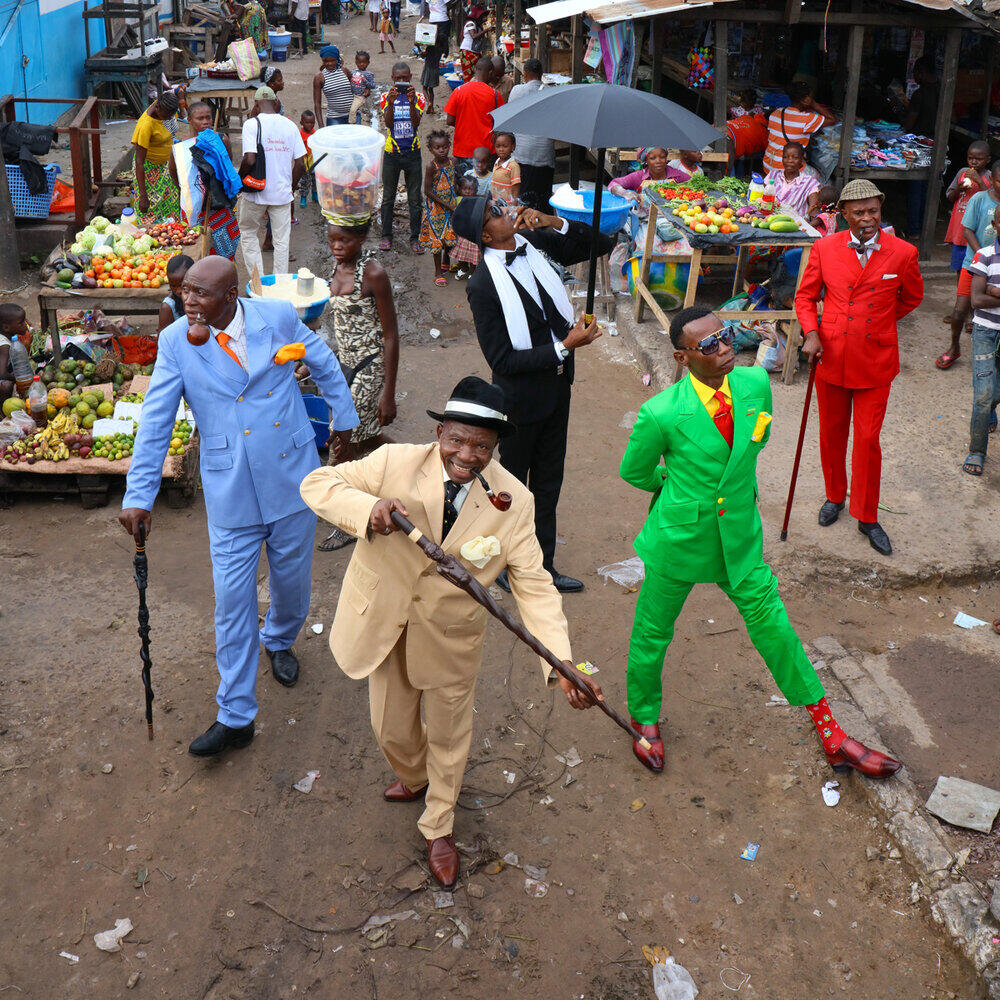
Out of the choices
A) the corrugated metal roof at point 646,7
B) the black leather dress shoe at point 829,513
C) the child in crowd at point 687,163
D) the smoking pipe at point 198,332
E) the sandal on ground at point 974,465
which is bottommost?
the black leather dress shoe at point 829,513

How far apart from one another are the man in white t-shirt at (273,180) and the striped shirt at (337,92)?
4.00 m

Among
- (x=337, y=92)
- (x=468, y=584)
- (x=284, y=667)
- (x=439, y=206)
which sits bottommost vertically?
(x=284, y=667)

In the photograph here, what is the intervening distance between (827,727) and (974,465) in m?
3.23

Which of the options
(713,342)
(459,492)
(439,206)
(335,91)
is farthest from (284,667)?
(335,91)

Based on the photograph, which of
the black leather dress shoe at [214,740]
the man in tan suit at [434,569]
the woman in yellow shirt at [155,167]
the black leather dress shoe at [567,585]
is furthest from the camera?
the woman in yellow shirt at [155,167]

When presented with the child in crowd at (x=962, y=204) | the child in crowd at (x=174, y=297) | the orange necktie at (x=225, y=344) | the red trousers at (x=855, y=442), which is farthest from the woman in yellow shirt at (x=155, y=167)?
the child in crowd at (x=962, y=204)

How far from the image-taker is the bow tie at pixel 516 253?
16.0 ft

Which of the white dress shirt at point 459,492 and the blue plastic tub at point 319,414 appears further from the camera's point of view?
the blue plastic tub at point 319,414

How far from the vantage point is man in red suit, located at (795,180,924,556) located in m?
5.59

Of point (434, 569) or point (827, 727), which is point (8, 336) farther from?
point (827, 727)

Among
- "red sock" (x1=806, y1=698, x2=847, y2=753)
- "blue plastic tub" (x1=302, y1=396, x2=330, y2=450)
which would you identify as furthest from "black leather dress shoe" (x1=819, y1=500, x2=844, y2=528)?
"blue plastic tub" (x1=302, y1=396, x2=330, y2=450)

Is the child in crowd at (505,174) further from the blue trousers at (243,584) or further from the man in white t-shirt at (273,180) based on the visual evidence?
the blue trousers at (243,584)

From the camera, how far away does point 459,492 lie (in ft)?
11.0

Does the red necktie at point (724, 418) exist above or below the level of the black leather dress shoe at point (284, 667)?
above
